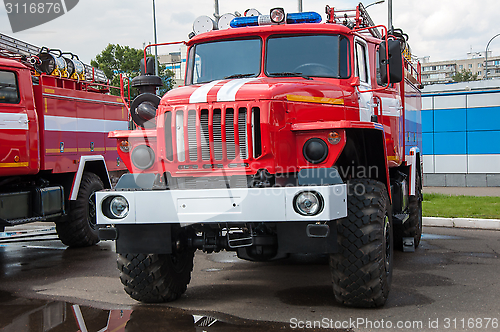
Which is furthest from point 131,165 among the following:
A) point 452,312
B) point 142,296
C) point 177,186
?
point 452,312

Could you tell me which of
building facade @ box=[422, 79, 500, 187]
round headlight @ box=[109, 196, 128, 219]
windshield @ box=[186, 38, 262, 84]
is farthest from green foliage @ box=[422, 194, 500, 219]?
round headlight @ box=[109, 196, 128, 219]

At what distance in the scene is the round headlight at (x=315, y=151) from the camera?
4973mm

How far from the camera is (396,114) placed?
293 inches

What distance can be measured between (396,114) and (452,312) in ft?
10.2

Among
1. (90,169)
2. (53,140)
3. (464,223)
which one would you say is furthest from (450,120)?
(53,140)

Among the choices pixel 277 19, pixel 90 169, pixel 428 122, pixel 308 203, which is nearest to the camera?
pixel 308 203

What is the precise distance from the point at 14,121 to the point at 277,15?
417cm

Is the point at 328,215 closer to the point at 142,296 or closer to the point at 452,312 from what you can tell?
the point at 452,312

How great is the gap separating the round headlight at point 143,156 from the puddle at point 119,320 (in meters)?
1.45

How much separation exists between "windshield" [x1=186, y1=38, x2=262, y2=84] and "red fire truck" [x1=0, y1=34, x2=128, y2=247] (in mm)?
2973

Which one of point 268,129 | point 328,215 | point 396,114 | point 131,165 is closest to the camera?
point 328,215

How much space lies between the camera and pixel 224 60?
248 inches

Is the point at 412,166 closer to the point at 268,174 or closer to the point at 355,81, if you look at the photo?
the point at 355,81

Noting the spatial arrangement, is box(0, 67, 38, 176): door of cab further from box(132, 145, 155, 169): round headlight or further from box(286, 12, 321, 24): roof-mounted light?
box(286, 12, 321, 24): roof-mounted light
